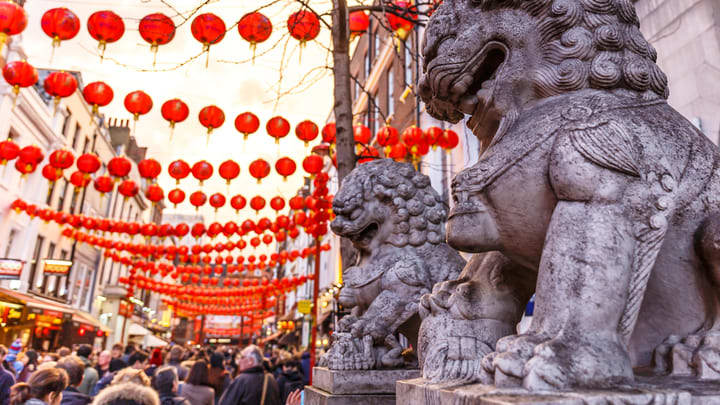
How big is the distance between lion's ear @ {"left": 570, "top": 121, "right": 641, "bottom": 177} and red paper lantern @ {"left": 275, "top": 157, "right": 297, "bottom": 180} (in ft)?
31.6

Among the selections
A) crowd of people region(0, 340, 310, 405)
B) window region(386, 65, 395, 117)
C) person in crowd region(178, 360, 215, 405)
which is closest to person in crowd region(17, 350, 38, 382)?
crowd of people region(0, 340, 310, 405)

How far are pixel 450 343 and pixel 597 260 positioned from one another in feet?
1.51

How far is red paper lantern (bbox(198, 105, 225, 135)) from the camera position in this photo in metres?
8.23

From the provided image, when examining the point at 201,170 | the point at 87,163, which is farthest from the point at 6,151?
the point at 201,170

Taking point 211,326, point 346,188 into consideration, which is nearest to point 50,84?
point 346,188

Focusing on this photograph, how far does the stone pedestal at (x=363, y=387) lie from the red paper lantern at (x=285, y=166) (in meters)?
8.53

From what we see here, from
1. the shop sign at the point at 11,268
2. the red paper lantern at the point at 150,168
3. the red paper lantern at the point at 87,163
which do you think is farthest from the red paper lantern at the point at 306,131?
the shop sign at the point at 11,268

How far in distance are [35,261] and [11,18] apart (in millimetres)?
16567

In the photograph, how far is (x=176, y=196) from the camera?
1338 cm

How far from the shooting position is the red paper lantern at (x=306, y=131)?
28.8 ft

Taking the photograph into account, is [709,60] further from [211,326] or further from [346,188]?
[211,326]

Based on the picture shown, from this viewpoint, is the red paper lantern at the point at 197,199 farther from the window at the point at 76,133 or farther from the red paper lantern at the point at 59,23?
the window at the point at 76,133

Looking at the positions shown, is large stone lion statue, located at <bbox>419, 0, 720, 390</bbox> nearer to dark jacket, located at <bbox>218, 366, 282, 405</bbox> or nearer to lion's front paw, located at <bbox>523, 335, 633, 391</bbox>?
lion's front paw, located at <bbox>523, 335, 633, 391</bbox>

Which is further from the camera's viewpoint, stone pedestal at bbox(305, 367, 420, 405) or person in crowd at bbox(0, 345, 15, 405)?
person in crowd at bbox(0, 345, 15, 405)
